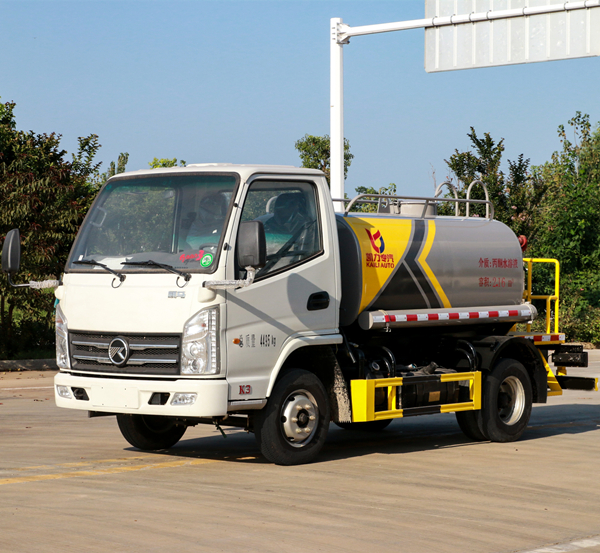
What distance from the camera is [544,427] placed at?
1339cm

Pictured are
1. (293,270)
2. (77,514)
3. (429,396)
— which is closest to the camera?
(77,514)

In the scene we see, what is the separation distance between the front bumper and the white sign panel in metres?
9.95

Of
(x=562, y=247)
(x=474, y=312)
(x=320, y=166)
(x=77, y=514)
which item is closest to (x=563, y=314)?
(x=562, y=247)

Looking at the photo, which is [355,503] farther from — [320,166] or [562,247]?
[320,166]

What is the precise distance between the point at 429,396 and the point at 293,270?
2.35 meters

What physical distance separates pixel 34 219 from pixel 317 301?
43.4ft

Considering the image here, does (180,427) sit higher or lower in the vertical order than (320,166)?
lower

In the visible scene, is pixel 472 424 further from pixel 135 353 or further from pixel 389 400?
pixel 135 353

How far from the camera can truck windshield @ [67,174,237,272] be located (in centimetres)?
922

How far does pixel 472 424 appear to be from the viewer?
11.8m

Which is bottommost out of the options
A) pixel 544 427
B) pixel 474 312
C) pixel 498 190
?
pixel 544 427

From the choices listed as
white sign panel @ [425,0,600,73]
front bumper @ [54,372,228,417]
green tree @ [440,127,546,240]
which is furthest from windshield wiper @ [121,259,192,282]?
green tree @ [440,127,546,240]

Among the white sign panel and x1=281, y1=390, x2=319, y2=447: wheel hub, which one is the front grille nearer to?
x1=281, y1=390, x2=319, y2=447: wheel hub

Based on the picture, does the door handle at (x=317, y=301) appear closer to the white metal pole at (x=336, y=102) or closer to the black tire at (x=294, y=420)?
the black tire at (x=294, y=420)
